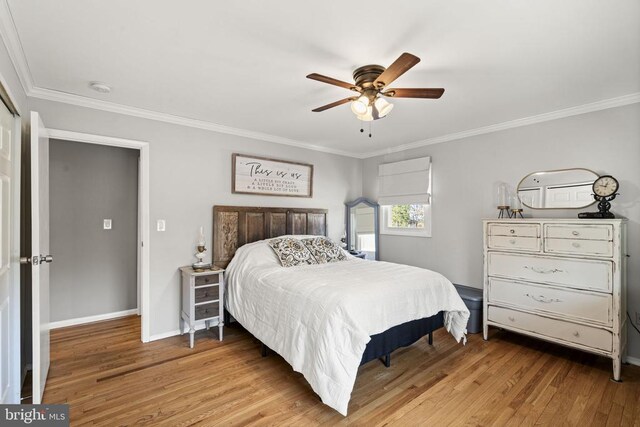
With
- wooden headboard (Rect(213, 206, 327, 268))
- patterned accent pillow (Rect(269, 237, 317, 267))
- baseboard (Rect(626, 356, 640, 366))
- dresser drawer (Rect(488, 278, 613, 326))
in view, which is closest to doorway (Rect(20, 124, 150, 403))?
wooden headboard (Rect(213, 206, 327, 268))

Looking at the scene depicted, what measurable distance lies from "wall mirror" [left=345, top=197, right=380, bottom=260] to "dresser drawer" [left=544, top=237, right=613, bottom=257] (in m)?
2.34

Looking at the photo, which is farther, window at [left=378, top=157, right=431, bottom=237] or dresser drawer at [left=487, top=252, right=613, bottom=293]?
window at [left=378, top=157, right=431, bottom=237]

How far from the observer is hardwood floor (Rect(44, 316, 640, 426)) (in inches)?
77.5

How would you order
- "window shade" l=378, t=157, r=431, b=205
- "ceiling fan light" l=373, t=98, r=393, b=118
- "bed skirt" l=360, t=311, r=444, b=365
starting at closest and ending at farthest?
"ceiling fan light" l=373, t=98, r=393, b=118 < "bed skirt" l=360, t=311, r=444, b=365 < "window shade" l=378, t=157, r=431, b=205

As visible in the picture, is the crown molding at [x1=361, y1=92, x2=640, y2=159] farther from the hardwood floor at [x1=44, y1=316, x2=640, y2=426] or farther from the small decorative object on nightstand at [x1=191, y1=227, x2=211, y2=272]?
the small decorative object on nightstand at [x1=191, y1=227, x2=211, y2=272]

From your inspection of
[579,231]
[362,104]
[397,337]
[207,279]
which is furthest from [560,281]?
[207,279]

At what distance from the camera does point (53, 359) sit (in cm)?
270

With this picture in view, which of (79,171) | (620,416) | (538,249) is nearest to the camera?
(620,416)

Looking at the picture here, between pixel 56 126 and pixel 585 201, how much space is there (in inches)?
196

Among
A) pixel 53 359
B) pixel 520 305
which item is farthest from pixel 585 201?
pixel 53 359

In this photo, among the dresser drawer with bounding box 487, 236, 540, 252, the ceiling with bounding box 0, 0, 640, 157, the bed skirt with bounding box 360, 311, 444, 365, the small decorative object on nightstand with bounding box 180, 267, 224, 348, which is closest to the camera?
the ceiling with bounding box 0, 0, 640, 157

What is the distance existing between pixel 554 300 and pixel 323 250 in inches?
90.2

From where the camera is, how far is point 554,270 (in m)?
2.75

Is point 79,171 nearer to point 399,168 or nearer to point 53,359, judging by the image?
point 53,359
